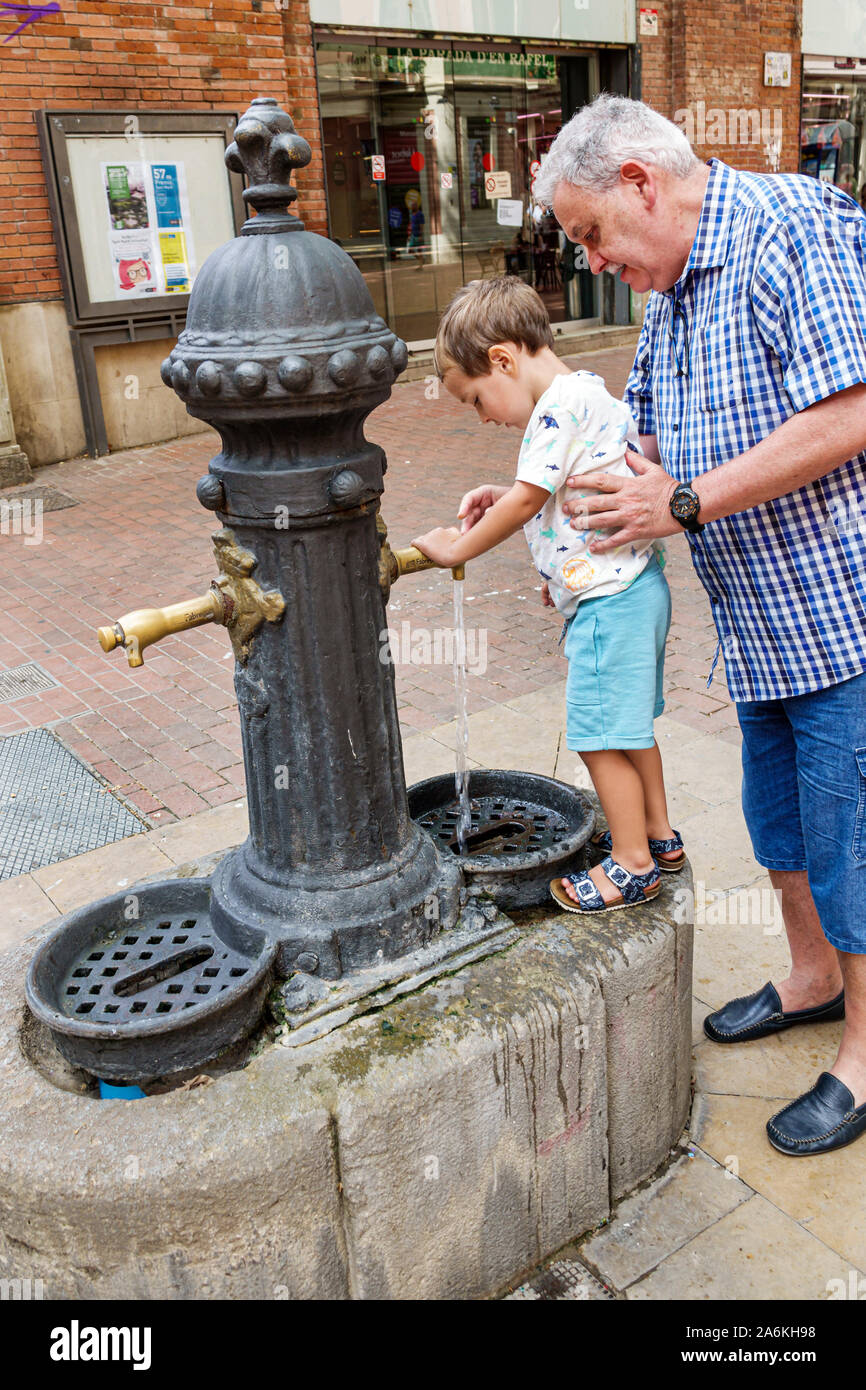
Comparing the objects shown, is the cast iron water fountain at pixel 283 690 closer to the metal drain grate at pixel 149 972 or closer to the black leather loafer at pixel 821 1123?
the metal drain grate at pixel 149 972

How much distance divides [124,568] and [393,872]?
4667mm

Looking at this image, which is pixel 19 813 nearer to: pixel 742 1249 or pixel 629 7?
pixel 742 1249

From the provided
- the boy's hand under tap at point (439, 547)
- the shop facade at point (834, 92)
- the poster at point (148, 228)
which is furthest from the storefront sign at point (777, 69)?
the boy's hand under tap at point (439, 547)

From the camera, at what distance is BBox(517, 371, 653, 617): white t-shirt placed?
87.7 inches

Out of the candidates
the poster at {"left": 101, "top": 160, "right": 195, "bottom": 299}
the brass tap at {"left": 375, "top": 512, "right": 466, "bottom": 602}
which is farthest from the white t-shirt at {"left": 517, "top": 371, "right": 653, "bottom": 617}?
the poster at {"left": 101, "top": 160, "right": 195, "bottom": 299}

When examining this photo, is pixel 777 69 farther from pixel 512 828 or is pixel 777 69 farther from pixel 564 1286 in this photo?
pixel 564 1286

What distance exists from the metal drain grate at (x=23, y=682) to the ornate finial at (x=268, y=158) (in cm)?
338

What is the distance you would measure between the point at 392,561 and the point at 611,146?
0.83 meters

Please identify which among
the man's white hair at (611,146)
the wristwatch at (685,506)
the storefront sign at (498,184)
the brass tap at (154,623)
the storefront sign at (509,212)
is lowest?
the brass tap at (154,623)

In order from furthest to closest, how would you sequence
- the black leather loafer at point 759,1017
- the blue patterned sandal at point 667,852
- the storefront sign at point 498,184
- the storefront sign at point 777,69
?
1. the storefront sign at point 777,69
2. the storefront sign at point 498,184
3. the black leather loafer at point 759,1017
4. the blue patterned sandal at point 667,852

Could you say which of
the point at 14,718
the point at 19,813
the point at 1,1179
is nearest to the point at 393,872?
the point at 1,1179

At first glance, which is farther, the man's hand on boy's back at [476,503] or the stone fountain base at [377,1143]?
the man's hand on boy's back at [476,503]

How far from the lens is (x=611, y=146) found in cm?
209

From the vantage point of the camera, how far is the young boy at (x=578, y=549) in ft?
7.39
